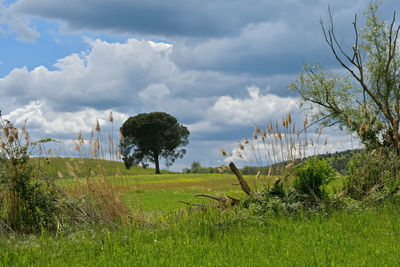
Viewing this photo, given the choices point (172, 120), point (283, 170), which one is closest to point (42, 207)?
point (283, 170)

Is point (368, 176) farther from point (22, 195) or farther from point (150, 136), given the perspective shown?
point (150, 136)

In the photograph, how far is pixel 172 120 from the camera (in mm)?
52969

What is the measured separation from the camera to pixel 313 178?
915 cm

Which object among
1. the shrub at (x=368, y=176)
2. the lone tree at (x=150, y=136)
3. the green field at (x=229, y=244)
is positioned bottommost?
the green field at (x=229, y=244)

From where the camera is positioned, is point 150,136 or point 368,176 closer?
point 368,176

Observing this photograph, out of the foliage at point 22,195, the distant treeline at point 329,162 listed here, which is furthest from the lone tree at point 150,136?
the foliage at point 22,195

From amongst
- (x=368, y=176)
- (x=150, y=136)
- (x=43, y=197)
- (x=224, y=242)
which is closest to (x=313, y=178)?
(x=368, y=176)

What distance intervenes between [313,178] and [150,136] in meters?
43.1

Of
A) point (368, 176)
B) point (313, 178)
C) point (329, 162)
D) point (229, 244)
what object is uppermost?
point (329, 162)

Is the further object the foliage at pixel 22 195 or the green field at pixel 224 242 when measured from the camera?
the foliage at pixel 22 195

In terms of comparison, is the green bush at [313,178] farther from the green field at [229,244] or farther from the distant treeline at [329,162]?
the green field at [229,244]

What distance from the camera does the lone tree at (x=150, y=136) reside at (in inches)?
1993

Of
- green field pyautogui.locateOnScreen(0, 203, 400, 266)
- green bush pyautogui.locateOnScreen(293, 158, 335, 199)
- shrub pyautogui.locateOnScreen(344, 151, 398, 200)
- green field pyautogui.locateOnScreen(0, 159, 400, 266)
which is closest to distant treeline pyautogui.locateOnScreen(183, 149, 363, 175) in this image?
green bush pyautogui.locateOnScreen(293, 158, 335, 199)

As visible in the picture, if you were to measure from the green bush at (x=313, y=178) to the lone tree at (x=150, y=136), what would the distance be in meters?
41.6
